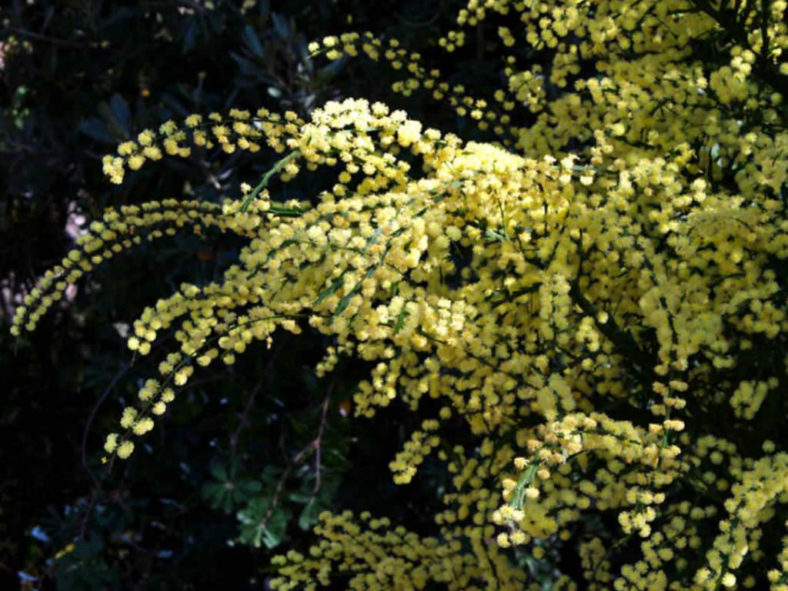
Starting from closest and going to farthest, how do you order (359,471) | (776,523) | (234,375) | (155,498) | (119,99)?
(776,523), (119,99), (234,375), (359,471), (155,498)

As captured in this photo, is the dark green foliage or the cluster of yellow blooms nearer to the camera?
the cluster of yellow blooms

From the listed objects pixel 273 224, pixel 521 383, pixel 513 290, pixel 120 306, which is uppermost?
pixel 273 224

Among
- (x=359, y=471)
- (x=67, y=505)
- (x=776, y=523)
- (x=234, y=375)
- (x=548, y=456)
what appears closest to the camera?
(x=548, y=456)

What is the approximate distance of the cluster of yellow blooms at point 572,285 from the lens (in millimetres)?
1501

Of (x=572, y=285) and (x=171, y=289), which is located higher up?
(x=572, y=285)

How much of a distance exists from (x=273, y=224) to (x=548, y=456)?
628 millimetres

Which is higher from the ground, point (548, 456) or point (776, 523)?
point (548, 456)

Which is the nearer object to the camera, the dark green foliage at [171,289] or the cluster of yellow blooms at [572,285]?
the cluster of yellow blooms at [572,285]

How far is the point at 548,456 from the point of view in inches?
53.4

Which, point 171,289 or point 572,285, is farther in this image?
point 171,289

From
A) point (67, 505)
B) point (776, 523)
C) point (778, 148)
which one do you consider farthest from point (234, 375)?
point (778, 148)

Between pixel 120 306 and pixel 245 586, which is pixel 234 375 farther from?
pixel 245 586

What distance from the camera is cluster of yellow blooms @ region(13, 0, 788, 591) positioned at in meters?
1.50

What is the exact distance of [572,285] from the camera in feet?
5.53
